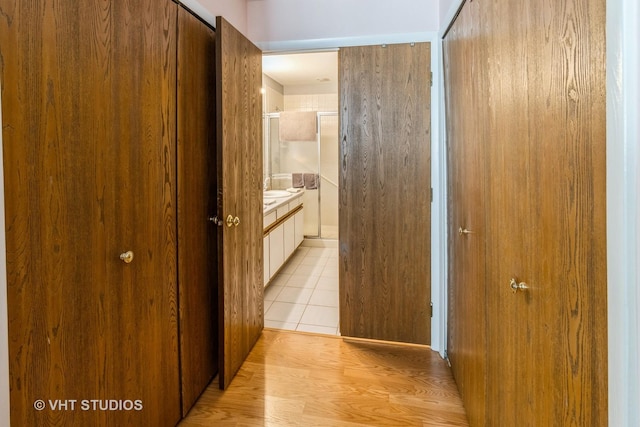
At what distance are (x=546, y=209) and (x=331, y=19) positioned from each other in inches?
78.8

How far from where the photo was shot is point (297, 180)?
511 cm

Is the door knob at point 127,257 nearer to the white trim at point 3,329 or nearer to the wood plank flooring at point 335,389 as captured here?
the white trim at point 3,329

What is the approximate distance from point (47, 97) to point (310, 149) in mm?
4214

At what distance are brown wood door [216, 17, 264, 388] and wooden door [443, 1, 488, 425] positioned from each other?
114cm

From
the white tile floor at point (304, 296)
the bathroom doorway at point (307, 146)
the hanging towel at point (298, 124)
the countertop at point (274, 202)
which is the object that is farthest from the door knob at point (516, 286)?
the hanging towel at point (298, 124)

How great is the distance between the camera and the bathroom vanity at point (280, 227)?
3243mm

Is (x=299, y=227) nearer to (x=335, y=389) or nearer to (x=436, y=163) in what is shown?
(x=436, y=163)

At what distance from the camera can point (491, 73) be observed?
1.21 metres

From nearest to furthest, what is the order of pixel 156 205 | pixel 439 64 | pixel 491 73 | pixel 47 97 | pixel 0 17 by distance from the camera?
pixel 0 17, pixel 47 97, pixel 491 73, pixel 156 205, pixel 439 64

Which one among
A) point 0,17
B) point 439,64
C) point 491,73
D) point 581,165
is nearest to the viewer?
point 581,165

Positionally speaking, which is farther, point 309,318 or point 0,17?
point 309,318

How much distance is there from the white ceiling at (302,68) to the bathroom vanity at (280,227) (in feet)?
4.83

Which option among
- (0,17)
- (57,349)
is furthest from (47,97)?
(57,349)

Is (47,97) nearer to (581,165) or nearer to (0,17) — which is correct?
(0,17)
